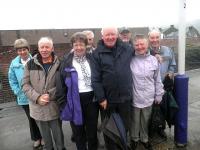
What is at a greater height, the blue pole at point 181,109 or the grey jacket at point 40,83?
the grey jacket at point 40,83

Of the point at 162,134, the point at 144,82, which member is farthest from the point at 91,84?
the point at 162,134

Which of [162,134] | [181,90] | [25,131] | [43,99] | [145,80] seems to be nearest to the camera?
[43,99]

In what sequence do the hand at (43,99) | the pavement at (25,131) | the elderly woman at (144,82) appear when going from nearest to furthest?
1. the hand at (43,99)
2. the elderly woman at (144,82)
3. the pavement at (25,131)

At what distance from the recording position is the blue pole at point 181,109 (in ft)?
12.5

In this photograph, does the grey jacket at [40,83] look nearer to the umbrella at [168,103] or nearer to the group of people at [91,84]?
the group of people at [91,84]

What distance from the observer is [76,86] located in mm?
3342

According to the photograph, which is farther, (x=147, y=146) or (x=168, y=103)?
(x=147, y=146)

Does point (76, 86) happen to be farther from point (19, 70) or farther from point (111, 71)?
point (19, 70)

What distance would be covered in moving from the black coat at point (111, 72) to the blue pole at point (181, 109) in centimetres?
85

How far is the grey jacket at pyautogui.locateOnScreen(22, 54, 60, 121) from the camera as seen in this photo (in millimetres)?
3498

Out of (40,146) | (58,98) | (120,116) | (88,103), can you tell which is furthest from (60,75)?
(40,146)

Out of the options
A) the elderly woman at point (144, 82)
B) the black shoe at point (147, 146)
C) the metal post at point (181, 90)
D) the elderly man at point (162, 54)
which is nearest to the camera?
the elderly woman at point (144, 82)

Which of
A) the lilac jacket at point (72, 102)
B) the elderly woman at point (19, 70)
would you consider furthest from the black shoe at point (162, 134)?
the elderly woman at point (19, 70)

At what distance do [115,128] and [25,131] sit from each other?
2.57 meters
